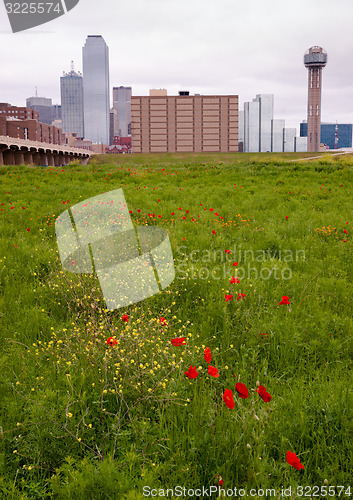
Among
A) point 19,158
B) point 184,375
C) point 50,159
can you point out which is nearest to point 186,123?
point 50,159

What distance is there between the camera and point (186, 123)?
5079 inches

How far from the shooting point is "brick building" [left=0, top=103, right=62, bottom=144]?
135 meters

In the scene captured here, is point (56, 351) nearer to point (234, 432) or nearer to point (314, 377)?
point (234, 432)

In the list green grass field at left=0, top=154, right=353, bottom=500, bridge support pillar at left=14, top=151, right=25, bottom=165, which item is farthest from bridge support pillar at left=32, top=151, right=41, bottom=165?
green grass field at left=0, top=154, right=353, bottom=500

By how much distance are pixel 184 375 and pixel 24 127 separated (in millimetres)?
162340

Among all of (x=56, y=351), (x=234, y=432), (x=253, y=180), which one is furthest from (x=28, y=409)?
(x=253, y=180)

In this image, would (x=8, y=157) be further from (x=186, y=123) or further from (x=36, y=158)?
(x=186, y=123)

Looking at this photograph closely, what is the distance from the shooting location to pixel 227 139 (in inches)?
5118

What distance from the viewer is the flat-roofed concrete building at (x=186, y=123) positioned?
418 feet

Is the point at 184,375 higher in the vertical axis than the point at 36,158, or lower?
lower

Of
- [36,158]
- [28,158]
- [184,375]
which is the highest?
[36,158]

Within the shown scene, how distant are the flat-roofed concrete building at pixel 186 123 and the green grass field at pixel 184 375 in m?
126

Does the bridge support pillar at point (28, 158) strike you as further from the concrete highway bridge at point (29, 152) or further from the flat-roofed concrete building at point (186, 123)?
the flat-roofed concrete building at point (186, 123)

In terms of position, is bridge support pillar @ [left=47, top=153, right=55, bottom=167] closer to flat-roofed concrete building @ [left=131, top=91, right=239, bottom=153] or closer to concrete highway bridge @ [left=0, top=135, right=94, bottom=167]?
concrete highway bridge @ [left=0, top=135, right=94, bottom=167]
